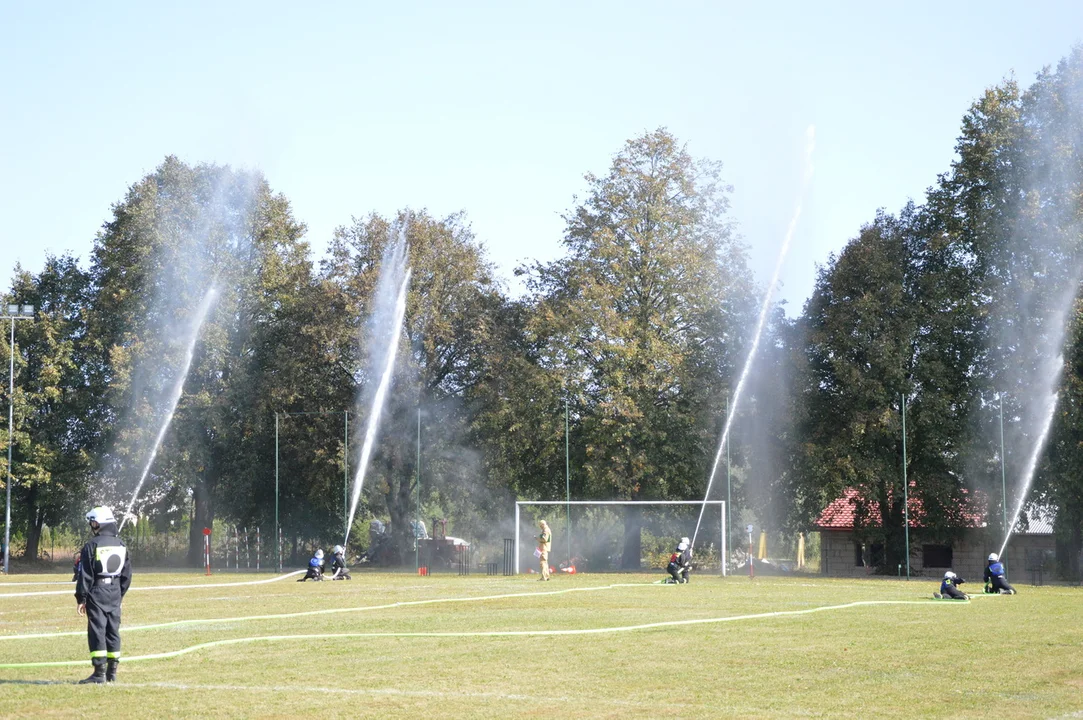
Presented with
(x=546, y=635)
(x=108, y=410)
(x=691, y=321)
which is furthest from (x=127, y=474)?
(x=546, y=635)

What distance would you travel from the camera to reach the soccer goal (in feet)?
170

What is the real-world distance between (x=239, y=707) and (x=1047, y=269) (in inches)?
1844

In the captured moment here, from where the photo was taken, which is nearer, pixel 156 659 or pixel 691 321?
pixel 156 659

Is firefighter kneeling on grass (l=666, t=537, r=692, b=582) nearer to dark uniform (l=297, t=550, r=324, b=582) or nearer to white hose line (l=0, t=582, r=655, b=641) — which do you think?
white hose line (l=0, t=582, r=655, b=641)

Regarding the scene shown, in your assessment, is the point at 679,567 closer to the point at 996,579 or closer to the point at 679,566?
the point at 679,566

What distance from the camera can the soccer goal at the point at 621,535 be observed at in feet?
170

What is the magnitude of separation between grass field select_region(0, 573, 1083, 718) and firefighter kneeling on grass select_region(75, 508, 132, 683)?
Result: 0.42m

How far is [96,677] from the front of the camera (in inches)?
519

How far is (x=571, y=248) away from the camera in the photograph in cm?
5931

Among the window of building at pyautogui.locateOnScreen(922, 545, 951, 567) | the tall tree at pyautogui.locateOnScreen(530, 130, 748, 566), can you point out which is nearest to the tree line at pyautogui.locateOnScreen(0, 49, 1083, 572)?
the tall tree at pyautogui.locateOnScreen(530, 130, 748, 566)

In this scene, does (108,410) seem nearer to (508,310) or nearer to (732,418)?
(508,310)

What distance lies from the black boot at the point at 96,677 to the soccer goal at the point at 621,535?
1504 inches

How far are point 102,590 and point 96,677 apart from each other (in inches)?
35.8

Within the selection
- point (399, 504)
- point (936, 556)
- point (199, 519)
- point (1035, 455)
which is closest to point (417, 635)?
point (1035, 455)
